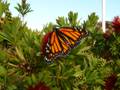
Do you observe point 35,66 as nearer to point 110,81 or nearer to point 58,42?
point 58,42

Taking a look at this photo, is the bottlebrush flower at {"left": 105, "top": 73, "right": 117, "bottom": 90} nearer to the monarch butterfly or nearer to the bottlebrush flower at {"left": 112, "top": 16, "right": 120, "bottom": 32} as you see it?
the bottlebrush flower at {"left": 112, "top": 16, "right": 120, "bottom": 32}

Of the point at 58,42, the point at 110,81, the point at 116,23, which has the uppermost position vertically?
the point at 116,23

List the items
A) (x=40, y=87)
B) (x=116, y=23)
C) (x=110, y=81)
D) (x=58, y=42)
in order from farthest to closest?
1. (x=116, y=23)
2. (x=110, y=81)
3. (x=58, y=42)
4. (x=40, y=87)

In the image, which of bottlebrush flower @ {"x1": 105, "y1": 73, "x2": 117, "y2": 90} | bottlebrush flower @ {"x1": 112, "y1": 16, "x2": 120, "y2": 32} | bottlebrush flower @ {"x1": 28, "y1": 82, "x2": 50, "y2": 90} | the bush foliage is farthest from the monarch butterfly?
bottlebrush flower @ {"x1": 112, "y1": 16, "x2": 120, "y2": 32}

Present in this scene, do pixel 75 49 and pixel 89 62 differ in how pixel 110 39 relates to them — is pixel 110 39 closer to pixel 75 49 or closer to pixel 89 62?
pixel 89 62

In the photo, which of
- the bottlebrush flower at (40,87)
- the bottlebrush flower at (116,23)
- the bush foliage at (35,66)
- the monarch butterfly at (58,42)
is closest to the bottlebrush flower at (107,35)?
the bottlebrush flower at (116,23)

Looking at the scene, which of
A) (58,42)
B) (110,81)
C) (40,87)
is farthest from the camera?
(110,81)

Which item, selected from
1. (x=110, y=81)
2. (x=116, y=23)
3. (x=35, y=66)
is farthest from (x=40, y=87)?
(x=116, y=23)
